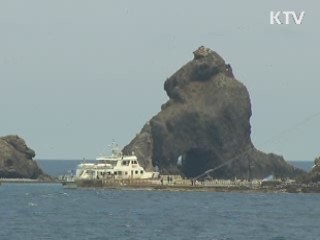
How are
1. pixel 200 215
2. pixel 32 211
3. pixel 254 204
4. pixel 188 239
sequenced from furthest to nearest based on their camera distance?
pixel 254 204 < pixel 32 211 < pixel 200 215 < pixel 188 239

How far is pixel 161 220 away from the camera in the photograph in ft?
504

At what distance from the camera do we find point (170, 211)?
6772 inches

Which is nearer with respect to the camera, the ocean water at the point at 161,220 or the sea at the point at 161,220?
the sea at the point at 161,220

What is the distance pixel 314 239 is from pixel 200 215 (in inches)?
1479

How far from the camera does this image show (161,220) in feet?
504

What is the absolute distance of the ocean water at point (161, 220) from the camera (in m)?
132

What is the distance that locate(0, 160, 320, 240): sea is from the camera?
13162 centimetres

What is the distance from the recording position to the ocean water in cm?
13175

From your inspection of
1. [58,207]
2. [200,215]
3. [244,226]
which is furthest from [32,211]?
[244,226]

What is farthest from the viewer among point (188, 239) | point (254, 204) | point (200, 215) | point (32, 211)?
point (254, 204)

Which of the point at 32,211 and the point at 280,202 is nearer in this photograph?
the point at 32,211

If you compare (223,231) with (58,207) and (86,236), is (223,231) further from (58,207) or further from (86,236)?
(58,207)

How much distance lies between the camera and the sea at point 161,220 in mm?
131625

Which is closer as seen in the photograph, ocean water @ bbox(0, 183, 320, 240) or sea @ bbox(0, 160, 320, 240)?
sea @ bbox(0, 160, 320, 240)
